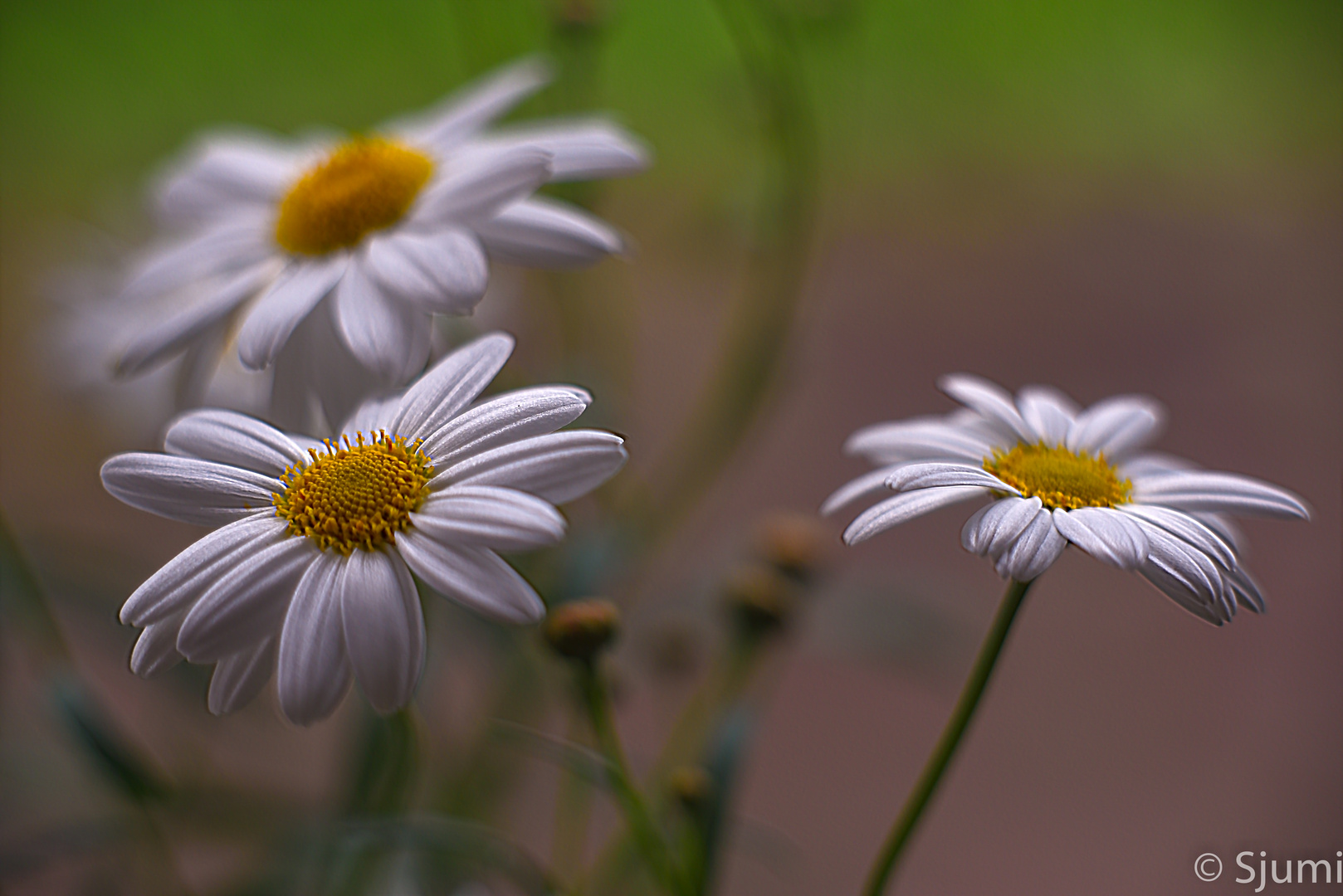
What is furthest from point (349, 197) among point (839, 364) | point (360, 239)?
point (839, 364)

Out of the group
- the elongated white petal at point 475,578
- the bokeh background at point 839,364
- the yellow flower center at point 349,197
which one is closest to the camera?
the elongated white petal at point 475,578

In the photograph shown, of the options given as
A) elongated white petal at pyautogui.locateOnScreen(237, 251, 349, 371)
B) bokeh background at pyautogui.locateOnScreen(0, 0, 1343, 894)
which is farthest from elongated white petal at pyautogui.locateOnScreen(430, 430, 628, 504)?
bokeh background at pyautogui.locateOnScreen(0, 0, 1343, 894)

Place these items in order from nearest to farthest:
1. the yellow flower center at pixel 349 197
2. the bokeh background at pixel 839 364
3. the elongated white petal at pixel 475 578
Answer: the elongated white petal at pixel 475 578
the yellow flower center at pixel 349 197
the bokeh background at pixel 839 364

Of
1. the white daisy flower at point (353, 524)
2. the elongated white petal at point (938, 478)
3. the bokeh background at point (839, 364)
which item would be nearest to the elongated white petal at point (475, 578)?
the white daisy flower at point (353, 524)

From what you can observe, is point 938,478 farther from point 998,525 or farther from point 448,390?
point 448,390

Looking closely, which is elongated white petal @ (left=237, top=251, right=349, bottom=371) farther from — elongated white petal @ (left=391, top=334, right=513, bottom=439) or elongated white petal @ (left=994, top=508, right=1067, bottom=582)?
elongated white petal @ (left=994, top=508, right=1067, bottom=582)

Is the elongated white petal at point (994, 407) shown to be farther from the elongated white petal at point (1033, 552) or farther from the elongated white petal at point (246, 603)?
the elongated white petal at point (246, 603)

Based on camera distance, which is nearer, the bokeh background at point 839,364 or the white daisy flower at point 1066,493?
the white daisy flower at point 1066,493

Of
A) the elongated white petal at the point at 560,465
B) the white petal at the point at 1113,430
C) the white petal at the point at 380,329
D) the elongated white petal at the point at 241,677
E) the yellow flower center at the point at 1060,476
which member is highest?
the white petal at the point at 1113,430

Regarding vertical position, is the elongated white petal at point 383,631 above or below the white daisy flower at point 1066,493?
below
